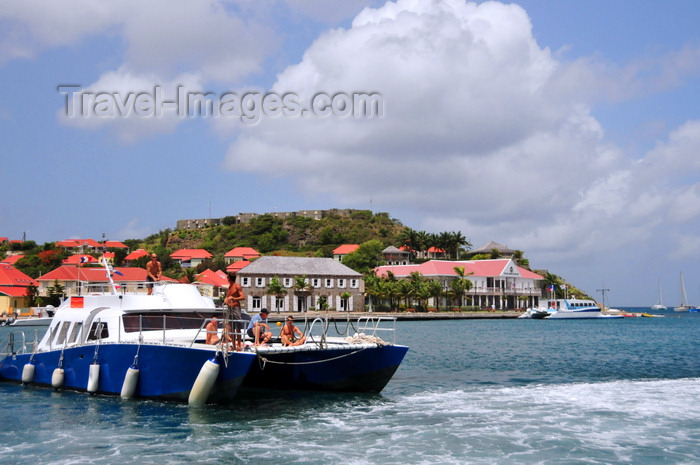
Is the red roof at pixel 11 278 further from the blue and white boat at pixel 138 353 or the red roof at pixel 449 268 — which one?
the blue and white boat at pixel 138 353

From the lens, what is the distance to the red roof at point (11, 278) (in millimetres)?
89812

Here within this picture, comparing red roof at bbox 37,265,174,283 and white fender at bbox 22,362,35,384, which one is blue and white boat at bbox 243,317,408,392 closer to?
white fender at bbox 22,362,35,384

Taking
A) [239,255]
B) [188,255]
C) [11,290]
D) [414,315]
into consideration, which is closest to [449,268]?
[414,315]

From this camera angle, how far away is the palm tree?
87500 mm

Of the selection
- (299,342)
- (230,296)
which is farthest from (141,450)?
(299,342)

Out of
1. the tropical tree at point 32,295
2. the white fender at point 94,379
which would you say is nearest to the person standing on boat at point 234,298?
the white fender at point 94,379

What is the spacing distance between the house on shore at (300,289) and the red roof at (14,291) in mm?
29215

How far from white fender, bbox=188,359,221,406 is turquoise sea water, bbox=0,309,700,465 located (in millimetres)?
391

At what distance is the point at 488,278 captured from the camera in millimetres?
106750

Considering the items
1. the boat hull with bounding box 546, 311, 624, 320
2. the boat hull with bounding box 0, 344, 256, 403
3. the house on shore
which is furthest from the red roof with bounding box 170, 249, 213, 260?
the boat hull with bounding box 0, 344, 256, 403

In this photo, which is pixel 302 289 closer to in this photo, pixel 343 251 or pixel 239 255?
pixel 343 251

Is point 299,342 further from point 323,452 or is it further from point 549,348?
point 549,348

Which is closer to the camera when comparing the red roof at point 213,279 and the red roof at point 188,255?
the red roof at point 213,279

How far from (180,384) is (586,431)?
949 centimetres
